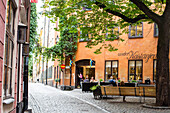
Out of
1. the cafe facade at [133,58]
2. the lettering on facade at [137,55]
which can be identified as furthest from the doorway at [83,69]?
the lettering on facade at [137,55]

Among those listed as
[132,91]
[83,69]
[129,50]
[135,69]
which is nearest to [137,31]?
[129,50]

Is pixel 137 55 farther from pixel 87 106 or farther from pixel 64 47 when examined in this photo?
pixel 87 106

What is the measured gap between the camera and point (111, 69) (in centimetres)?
2966

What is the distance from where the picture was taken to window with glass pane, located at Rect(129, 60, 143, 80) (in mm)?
28141

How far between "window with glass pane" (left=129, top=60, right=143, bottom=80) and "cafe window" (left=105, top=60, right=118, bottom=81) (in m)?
1.62

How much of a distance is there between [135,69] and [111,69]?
8.58 ft

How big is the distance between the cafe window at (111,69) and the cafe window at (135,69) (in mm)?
1527

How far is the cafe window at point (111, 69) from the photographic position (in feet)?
96.4

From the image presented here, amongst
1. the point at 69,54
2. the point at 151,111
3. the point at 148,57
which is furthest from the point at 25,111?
the point at 69,54

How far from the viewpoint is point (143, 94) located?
591 inches

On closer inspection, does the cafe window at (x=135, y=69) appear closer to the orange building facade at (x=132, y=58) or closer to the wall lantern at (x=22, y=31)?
the orange building facade at (x=132, y=58)

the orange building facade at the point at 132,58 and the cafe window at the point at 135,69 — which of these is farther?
the cafe window at the point at 135,69

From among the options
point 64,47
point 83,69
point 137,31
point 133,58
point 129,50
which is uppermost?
point 137,31

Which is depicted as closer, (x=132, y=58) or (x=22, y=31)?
(x=22, y=31)
